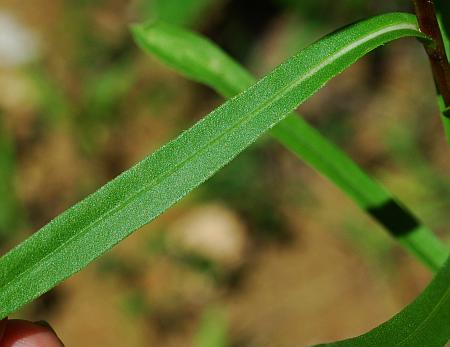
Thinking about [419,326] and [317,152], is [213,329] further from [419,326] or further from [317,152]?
[419,326]

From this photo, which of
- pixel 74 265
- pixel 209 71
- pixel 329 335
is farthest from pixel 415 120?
pixel 74 265

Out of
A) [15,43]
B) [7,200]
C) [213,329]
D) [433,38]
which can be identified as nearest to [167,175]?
[433,38]

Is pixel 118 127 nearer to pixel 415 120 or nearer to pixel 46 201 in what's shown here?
pixel 46 201

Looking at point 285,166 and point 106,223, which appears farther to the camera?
point 285,166

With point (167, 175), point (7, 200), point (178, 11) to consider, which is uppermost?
point (167, 175)

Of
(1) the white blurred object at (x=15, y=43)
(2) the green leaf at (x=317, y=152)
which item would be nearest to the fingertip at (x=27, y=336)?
(2) the green leaf at (x=317, y=152)

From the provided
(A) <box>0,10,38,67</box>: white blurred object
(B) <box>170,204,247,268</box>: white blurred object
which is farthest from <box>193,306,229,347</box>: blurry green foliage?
(A) <box>0,10,38,67</box>: white blurred object
